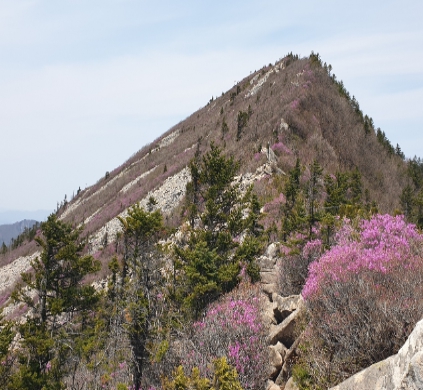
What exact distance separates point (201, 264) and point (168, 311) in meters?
1.63

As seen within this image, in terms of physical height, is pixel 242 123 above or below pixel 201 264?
above

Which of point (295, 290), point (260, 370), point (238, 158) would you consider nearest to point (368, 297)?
point (260, 370)

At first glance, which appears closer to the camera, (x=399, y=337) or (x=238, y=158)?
(x=399, y=337)

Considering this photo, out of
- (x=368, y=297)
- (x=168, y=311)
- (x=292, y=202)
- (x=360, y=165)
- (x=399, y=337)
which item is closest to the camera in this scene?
(x=399, y=337)

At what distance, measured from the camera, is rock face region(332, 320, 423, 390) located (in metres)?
3.73

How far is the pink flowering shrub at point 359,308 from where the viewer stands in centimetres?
585

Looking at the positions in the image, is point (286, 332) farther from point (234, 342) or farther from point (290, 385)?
point (290, 385)

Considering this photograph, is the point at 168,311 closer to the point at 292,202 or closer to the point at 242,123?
the point at 292,202

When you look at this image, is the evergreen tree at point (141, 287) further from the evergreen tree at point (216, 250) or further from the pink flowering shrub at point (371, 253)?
the pink flowering shrub at point (371, 253)

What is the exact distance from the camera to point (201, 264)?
11.0 meters

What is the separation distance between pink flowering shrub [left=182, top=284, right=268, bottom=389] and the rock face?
3000 millimetres

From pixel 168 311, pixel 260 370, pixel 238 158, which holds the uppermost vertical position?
pixel 238 158

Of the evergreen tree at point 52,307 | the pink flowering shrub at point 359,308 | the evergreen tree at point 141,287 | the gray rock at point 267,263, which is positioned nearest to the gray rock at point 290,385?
the pink flowering shrub at point 359,308

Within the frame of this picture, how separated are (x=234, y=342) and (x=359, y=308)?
297 centimetres
